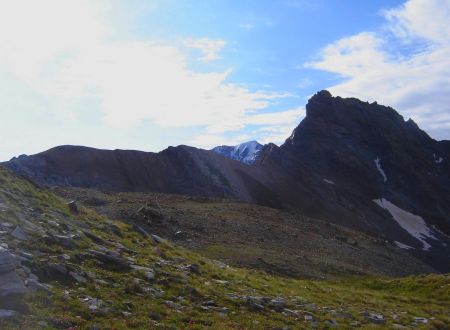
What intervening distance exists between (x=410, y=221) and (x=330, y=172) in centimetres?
2457

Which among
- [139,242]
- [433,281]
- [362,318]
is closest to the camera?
[362,318]

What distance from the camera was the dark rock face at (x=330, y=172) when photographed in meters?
84.6

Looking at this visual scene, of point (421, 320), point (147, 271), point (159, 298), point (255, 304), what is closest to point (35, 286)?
point (159, 298)

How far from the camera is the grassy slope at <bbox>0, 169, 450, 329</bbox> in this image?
1450cm

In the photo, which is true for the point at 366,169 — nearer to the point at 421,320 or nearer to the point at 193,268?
the point at 421,320

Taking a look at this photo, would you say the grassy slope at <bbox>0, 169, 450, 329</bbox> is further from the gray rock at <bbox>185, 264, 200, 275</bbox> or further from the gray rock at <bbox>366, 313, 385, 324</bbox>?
the gray rock at <bbox>366, 313, 385, 324</bbox>

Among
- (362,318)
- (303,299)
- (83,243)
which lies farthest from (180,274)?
(362,318)

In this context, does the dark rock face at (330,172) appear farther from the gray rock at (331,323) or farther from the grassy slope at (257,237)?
A: the gray rock at (331,323)

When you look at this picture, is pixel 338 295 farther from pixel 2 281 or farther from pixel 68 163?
pixel 68 163

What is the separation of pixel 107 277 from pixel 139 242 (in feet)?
27.8

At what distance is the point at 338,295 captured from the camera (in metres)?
27.8

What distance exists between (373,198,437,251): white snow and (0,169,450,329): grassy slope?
3149 inches

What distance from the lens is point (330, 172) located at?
132 m

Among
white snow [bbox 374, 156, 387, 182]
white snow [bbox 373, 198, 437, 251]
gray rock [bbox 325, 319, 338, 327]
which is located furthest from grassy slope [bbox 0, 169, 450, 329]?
white snow [bbox 374, 156, 387, 182]
